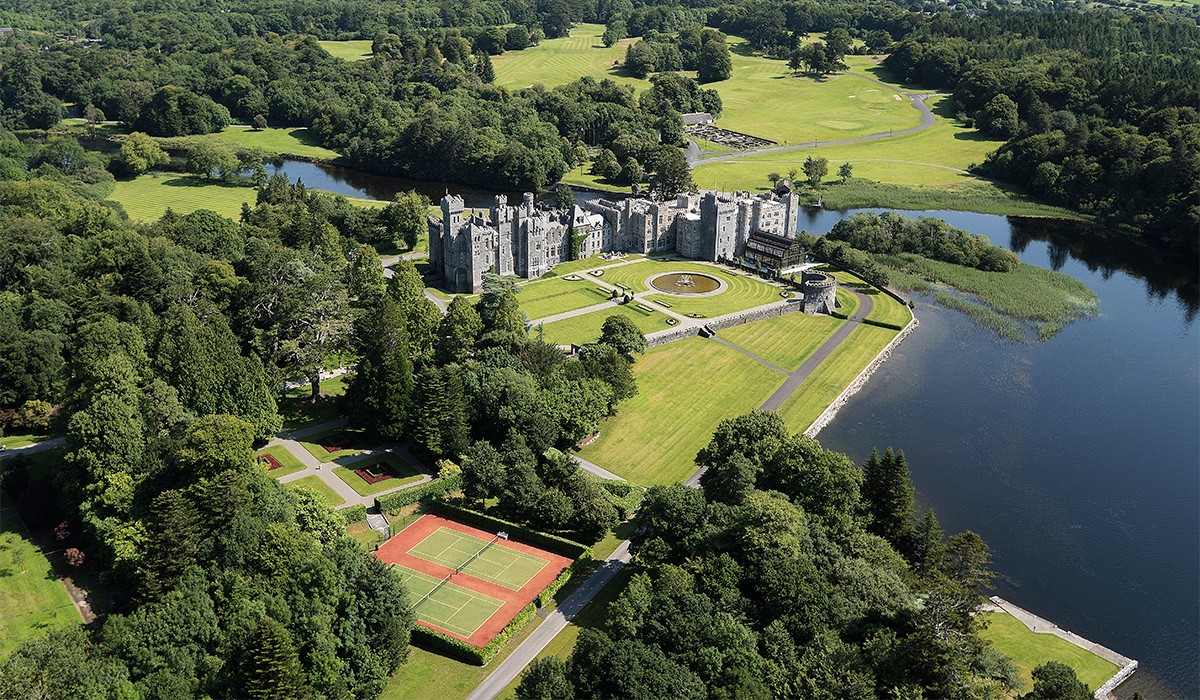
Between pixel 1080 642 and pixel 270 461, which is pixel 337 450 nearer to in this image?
pixel 270 461

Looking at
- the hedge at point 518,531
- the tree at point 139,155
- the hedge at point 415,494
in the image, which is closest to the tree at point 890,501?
the hedge at point 518,531

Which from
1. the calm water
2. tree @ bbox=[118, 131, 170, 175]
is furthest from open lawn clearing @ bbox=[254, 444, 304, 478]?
tree @ bbox=[118, 131, 170, 175]

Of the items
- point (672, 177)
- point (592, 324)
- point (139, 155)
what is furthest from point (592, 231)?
point (139, 155)

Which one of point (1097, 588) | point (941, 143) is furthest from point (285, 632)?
point (941, 143)

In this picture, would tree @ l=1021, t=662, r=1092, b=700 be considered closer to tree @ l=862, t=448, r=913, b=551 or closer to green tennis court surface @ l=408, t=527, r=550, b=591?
tree @ l=862, t=448, r=913, b=551

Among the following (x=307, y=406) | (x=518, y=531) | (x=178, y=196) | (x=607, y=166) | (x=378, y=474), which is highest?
(x=518, y=531)

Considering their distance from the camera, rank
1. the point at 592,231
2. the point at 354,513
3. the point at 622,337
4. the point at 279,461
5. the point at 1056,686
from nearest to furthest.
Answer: the point at 1056,686
the point at 354,513
the point at 279,461
the point at 622,337
the point at 592,231
